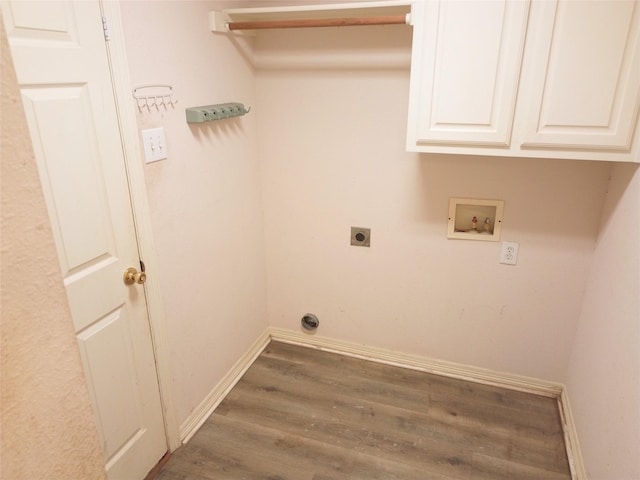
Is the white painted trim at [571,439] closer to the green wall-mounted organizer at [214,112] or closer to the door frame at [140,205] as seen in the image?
the door frame at [140,205]

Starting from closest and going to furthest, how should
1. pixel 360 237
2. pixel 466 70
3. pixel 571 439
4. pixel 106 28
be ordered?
pixel 106 28, pixel 466 70, pixel 571 439, pixel 360 237

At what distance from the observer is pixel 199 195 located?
2.00m

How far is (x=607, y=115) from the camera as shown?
1.58 metres

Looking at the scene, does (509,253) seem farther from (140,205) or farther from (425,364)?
(140,205)

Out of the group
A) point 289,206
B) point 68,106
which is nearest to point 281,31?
point 289,206

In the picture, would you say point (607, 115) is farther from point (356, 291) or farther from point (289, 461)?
point (289, 461)

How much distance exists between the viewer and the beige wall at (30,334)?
1.56 feet

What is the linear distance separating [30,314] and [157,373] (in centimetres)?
147

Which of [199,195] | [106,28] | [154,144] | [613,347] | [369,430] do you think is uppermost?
[106,28]

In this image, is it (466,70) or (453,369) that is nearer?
(466,70)

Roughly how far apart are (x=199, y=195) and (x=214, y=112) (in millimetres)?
387

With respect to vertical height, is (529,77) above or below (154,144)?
above

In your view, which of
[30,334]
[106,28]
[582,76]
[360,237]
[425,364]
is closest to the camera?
[30,334]

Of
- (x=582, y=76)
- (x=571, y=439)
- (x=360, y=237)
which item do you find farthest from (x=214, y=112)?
(x=571, y=439)
